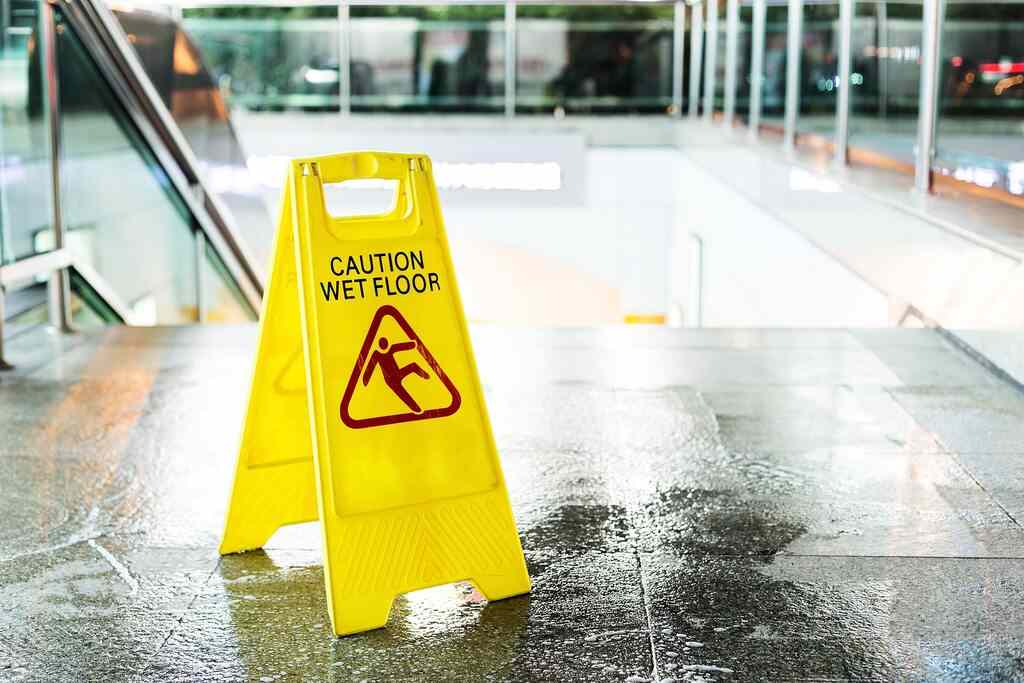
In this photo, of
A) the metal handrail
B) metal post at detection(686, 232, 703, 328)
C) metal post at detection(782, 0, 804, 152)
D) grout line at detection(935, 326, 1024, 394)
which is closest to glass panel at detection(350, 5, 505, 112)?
metal post at detection(686, 232, 703, 328)

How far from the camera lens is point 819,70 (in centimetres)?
1019

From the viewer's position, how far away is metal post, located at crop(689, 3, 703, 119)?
16.9 metres

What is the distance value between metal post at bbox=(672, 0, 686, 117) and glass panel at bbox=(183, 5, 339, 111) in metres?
4.36

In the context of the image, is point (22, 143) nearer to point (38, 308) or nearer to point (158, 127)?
point (38, 308)

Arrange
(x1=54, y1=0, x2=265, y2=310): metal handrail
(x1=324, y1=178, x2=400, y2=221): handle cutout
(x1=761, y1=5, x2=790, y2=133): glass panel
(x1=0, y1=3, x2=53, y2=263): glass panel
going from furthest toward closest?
(x1=324, y1=178, x2=400, y2=221): handle cutout, (x1=761, y1=5, x2=790, y2=133): glass panel, (x1=54, y1=0, x2=265, y2=310): metal handrail, (x1=0, y1=3, x2=53, y2=263): glass panel

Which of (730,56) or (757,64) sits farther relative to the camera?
(730,56)

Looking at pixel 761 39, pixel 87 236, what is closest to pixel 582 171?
pixel 761 39

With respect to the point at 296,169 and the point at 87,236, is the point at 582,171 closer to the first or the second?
the point at 87,236

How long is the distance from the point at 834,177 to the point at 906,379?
112 inches

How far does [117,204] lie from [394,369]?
16.5 ft

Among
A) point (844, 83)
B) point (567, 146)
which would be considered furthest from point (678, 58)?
point (844, 83)

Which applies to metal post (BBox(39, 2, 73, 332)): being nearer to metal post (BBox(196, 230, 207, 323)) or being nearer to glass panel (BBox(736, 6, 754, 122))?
metal post (BBox(196, 230, 207, 323))

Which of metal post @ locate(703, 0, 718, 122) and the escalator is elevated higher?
metal post @ locate(703, 0, 718, 122)

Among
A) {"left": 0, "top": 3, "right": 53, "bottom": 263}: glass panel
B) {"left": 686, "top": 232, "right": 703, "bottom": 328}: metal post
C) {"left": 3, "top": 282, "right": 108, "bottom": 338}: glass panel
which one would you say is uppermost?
{"left": 0, "top": 3, "right": 53, "bottom": 263}: glass panel
